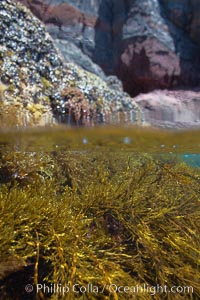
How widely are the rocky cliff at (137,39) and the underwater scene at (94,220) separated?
10.0ft

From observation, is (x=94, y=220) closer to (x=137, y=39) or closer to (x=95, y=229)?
(x=95, y=229)

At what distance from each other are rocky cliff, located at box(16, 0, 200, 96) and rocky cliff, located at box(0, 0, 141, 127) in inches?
93.7

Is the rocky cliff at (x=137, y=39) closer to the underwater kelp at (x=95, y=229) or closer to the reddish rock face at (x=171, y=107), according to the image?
the reddish rock face at (x=171, y=107)

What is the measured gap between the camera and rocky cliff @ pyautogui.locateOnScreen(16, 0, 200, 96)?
849 centimetres

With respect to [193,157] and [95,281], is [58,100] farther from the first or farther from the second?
[193,157]

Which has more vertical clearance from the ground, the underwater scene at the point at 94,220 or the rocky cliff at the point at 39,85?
the rocky cliff at the point at 39,85

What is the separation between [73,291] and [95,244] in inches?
32.2

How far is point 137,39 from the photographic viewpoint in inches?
340

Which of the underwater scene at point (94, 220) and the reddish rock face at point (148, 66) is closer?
the underwater scene at point (94, 220)

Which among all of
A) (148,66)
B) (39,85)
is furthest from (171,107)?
(39,85)

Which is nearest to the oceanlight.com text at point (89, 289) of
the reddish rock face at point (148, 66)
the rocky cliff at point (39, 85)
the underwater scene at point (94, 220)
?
the underwater scene at point (94, 220)

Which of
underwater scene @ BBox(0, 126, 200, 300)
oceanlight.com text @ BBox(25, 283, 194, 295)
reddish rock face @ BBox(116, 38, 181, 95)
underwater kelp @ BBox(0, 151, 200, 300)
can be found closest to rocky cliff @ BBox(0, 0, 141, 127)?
underwater scene @ BBox(0, 126, 200, 300)

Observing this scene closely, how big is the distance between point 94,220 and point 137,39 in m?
6.41

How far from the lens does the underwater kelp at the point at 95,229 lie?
331cm
